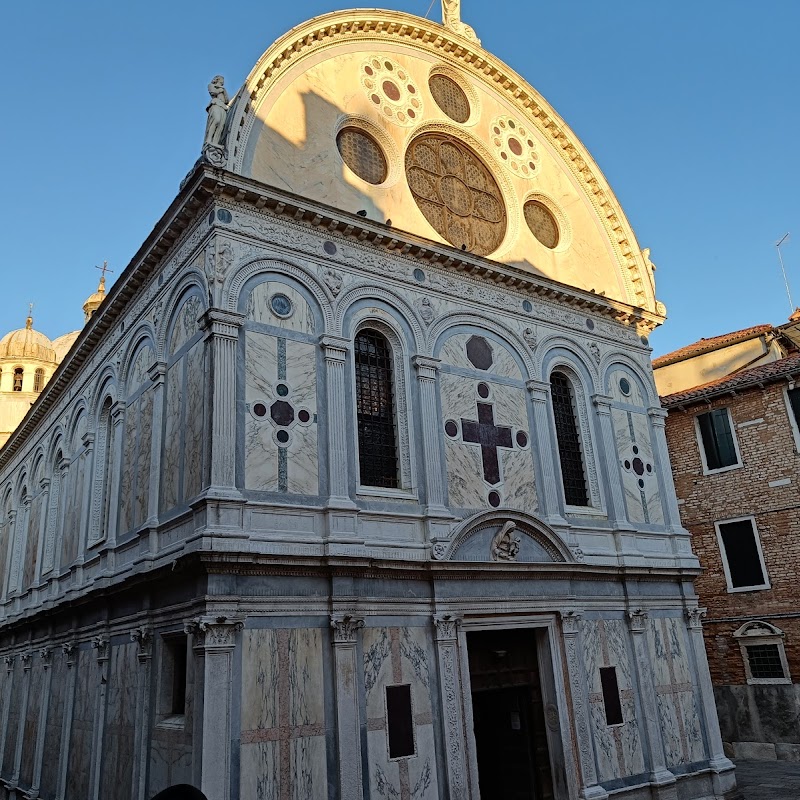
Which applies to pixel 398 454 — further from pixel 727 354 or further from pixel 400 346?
pixel 727 354

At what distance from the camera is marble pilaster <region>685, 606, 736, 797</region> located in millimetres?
16172

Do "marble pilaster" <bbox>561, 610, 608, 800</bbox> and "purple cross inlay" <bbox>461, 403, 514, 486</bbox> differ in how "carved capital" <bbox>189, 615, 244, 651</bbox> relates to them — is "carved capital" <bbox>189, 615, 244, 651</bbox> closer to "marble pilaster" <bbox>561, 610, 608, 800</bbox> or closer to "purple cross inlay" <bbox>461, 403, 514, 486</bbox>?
"purple cross inlay" <bbox>461, 403, 514, 486</bbox>

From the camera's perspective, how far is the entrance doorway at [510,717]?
1437cm

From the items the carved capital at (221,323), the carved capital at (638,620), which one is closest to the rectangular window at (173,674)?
the carved capital at (221,323)

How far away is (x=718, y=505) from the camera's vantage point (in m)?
22.7

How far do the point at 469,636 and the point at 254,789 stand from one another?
514 cm

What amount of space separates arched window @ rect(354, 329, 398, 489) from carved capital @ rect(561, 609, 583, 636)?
4234 millimetres

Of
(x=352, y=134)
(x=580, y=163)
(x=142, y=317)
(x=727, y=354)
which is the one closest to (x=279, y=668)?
(x=142, y=317)

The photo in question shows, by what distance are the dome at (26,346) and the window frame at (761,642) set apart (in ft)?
119

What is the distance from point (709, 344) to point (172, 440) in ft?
68.3

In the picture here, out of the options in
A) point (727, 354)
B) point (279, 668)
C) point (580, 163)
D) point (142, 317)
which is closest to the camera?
point (279, 668)

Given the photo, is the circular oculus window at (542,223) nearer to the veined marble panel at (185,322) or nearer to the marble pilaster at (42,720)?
the veined marble panel at (185,322)

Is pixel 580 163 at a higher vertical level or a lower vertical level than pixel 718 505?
higher

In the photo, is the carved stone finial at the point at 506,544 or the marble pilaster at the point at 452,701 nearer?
the marble pilaster at the point at 452,701
